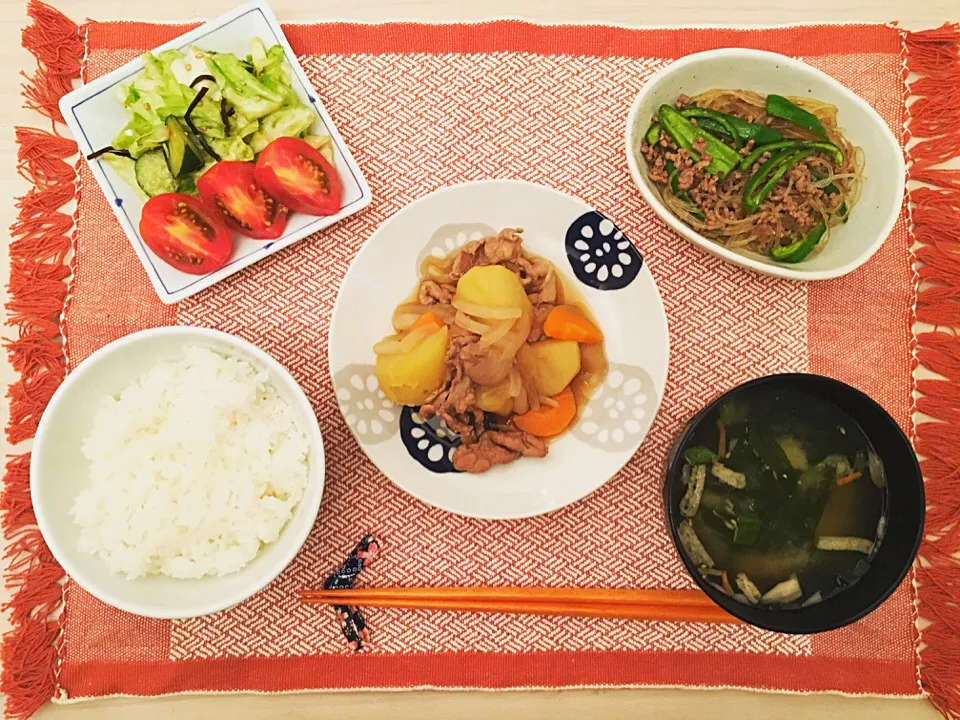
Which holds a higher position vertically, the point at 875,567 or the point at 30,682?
the point at 875,567

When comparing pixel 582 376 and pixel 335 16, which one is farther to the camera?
pixel 335 16

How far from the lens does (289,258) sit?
7.11 feet

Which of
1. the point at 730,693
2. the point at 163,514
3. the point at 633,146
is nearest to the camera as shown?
the point at 163,514

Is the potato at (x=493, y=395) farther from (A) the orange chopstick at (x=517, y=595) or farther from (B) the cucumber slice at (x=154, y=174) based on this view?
(B) the cucumber slice at (x=154, y=174)

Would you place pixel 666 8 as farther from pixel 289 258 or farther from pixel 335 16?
pixel 289 258

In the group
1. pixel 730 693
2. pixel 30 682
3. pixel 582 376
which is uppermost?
pixel 582 376

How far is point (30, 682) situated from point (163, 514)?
0.84 metres

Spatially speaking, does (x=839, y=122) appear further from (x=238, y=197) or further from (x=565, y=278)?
(x=238, y=197)

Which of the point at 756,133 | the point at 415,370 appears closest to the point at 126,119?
the point at 415,370

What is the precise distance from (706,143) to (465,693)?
1834mm

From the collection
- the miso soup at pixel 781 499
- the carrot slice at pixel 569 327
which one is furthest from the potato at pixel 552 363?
the miso soup at pixel 781 499

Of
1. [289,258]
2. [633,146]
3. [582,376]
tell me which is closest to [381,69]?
[289,258]

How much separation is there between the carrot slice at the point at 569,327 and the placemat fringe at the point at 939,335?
3.64ft

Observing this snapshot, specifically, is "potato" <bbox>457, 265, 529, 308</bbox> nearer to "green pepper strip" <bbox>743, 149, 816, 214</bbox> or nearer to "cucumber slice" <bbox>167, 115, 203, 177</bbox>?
"green pepper strip" <bbox>743, 149, 816, 214</bbox>
